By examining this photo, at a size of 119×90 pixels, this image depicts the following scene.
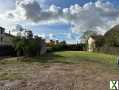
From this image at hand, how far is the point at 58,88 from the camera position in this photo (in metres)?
13.7

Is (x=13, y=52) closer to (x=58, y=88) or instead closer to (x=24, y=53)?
(x=24, y=53)

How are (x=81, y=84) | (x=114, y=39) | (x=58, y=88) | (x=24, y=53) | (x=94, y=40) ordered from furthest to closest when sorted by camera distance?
(x=94, y=40), (x=114, y=39), (x=24, y=53), (x=81, y=84), (x=58, y=88)

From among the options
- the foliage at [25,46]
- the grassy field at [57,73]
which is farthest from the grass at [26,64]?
the foliage at [25,46]

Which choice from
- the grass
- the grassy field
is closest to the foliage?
the grass

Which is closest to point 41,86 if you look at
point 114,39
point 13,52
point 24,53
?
point 24,53

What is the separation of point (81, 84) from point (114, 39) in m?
48.7

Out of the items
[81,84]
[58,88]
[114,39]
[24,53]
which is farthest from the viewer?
[114,39]

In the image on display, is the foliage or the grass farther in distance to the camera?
the foliage

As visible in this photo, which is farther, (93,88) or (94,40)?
(94,40)

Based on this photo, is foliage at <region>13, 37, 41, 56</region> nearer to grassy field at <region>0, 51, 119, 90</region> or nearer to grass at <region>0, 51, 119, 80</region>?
grass at <region>0, 51, 119, 80</region>

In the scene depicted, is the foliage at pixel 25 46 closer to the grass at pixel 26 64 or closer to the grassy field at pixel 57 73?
the grass at pixel 26 64

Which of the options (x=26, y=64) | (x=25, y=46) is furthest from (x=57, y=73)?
(x=25, y=46)

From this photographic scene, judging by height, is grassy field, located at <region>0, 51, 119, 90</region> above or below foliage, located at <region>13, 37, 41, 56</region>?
below

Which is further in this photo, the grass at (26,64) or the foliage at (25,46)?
the foliage at (25,46)
